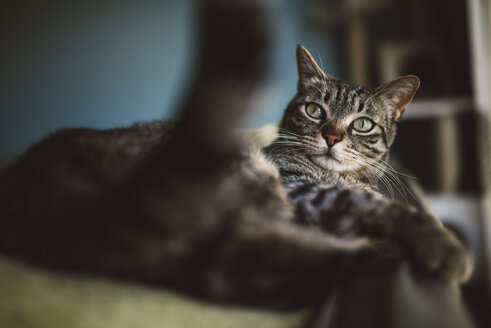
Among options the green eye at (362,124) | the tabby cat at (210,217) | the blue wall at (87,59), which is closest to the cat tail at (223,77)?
the tabby cat at (210,217)

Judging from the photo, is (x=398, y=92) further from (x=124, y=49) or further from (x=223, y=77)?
(x=124, y=49)

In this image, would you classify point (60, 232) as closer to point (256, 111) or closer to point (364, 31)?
point (256, 111)

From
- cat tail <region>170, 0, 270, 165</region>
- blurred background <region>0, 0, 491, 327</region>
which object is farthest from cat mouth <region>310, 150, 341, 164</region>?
blurred background <region>0, 0, 491, 327</region>

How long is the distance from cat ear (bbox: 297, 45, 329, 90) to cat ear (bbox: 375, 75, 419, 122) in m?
0.17

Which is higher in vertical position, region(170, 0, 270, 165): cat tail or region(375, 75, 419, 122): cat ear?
region(375, 75, 419, 122): cat ear

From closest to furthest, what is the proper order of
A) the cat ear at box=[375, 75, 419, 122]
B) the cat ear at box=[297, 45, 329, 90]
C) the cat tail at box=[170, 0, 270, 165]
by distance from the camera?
the cat tail at box=[170, 0, 270, 165]
the cat ear at box=[375, 75, 419, 122]
the cat ear at box=[297, 45, 329, 90]

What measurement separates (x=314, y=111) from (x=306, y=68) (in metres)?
0.14

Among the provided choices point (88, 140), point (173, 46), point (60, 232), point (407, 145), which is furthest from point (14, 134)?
point (407, 145)

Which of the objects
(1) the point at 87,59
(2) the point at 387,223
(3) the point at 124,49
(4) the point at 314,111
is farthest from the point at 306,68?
(1) the point at 87,59

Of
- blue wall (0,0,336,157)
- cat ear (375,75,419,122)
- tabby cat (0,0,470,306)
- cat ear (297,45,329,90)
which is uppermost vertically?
blue wall (0,0,336,157)

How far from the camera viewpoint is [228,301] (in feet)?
1.42

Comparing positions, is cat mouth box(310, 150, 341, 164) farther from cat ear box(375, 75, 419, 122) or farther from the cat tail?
the cat tail

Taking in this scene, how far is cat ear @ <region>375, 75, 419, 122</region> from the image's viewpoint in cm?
71

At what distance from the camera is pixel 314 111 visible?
2.71 ft
